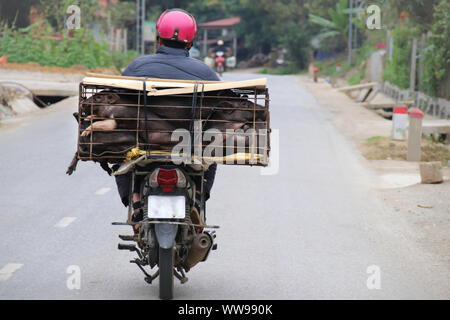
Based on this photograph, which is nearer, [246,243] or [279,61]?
[246,243]

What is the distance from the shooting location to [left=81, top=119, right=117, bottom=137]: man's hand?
16.7 ft

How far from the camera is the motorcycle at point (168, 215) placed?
16.6 ft

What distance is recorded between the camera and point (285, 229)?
7.98 metres

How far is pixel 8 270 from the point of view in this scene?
6199 mm

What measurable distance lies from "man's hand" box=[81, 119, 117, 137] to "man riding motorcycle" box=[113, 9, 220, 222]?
0.57 metres

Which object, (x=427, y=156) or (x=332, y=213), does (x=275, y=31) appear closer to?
(x=427, y=156)

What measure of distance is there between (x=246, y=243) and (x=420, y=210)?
2.72 m

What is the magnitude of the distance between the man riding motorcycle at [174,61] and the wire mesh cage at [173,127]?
0.41 meters

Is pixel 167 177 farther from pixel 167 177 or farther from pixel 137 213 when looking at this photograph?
pixel 137 213

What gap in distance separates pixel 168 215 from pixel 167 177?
0.24m

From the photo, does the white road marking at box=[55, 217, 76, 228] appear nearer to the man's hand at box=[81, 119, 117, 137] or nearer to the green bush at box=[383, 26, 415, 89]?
the man's hand at box=[81, 119, 117, 137]

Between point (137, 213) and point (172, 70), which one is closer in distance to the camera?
point (137, 213)

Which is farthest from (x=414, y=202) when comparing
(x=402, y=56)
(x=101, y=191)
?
(x=402, y=56)

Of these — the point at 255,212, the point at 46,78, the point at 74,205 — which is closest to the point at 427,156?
the point at 255,212
